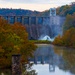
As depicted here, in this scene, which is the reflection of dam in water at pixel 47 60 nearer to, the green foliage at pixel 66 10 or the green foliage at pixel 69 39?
the green foliage at pixel 69 39

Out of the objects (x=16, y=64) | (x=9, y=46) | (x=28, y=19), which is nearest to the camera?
(x=16, y=64)

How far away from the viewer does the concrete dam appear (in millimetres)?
74125

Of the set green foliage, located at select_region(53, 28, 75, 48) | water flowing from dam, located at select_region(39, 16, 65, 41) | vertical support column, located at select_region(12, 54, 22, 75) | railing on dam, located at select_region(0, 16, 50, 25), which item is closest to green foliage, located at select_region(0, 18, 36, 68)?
vertical support column, located at select_region(12, 54, 22, 75)

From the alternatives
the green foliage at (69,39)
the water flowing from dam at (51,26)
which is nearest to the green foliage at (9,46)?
the green foliage at (69,39)

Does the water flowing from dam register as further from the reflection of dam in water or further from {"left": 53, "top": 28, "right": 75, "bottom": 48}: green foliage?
the reflection of dam in water

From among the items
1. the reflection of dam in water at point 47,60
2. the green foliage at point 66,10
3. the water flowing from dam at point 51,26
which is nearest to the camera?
the reflection of dam in water at point 47,60

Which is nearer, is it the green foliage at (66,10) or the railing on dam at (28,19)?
the railing on dam at (28,19)

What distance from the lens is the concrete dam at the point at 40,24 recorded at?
74.1 m

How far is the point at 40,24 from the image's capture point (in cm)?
7731

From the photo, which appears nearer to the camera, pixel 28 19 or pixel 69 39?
pixel 69 39

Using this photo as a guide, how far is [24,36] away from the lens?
23500 millimetres

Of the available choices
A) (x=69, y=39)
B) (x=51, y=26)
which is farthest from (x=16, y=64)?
(x=51, y=26)

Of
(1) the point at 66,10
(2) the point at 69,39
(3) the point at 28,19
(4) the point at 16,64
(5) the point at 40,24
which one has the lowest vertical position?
(5) the point at 40,24

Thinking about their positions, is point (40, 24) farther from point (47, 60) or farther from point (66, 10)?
point (47, 60)
